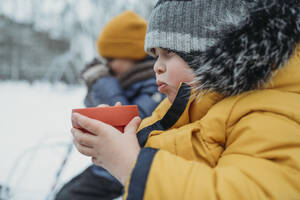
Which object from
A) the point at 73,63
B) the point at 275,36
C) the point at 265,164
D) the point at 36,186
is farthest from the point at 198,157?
the point at 73,63

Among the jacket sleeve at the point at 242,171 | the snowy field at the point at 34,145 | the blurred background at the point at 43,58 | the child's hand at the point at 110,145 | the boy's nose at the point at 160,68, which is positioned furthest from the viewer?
the blurred background at the point at 43,58

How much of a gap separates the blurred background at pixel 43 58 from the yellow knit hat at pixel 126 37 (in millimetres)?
1691

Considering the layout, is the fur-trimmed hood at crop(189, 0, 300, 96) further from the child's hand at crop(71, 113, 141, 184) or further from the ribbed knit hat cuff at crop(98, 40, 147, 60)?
the ribbed knit hat cuff at crop(98, 40, 147, 60)

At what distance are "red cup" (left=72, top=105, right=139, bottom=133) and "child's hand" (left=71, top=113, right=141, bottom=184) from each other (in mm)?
23

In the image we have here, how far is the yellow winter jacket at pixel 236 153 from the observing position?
1.42 ft

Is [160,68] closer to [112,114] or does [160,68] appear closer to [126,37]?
[112,114]

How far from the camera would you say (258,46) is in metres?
0.51

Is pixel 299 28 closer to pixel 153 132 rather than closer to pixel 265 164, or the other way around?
pixel 265 164

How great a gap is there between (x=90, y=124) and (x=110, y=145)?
71 mm

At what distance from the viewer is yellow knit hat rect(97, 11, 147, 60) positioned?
1.57m

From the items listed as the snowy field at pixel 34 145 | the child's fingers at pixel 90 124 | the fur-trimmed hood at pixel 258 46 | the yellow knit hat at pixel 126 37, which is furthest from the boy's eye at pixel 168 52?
the snowy field at pixel 34 145

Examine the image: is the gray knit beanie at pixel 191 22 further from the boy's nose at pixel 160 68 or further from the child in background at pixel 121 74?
the child in background at pixel 121 74

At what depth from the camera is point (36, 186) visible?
176 cm

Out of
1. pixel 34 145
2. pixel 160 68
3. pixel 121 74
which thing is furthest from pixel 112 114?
pixel 34 145
